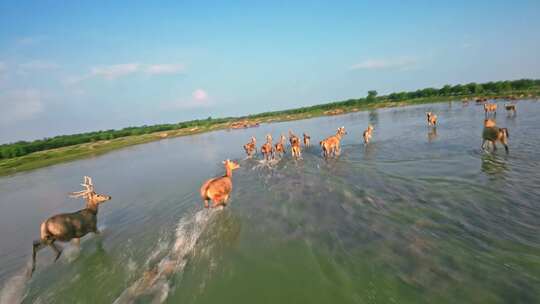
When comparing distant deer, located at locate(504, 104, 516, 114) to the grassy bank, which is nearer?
distant deer, located at locate(504, 104, 516, 114)

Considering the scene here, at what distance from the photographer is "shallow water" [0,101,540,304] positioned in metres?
4.77

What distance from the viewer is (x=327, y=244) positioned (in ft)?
20.8

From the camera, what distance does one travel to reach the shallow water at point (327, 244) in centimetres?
477

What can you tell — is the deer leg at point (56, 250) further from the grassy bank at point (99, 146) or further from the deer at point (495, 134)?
the grassy bank at point (99, 146)

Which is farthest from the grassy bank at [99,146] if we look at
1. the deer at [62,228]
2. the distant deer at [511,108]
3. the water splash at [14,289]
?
the water splash at [14,289]

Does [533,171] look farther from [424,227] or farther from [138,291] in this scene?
[138,291]

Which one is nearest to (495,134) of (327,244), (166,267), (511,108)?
(327,244)

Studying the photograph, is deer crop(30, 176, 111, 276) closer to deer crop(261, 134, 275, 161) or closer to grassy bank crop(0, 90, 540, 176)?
deer crop(261, 134, 275, 161)

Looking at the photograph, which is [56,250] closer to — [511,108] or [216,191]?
[216,191]

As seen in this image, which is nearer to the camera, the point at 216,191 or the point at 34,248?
the point at 34,248

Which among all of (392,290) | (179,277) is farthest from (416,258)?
(179,277)

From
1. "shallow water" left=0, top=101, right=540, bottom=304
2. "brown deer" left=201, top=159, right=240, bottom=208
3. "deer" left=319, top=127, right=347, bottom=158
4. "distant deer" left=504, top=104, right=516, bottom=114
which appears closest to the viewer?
"shallow water" left=0, top=101, right=540, bottom=304

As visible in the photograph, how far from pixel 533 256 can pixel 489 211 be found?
7.00ft

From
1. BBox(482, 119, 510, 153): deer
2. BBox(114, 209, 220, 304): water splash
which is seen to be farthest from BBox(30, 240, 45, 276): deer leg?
BBox(482, 119, 510, 153): deer
